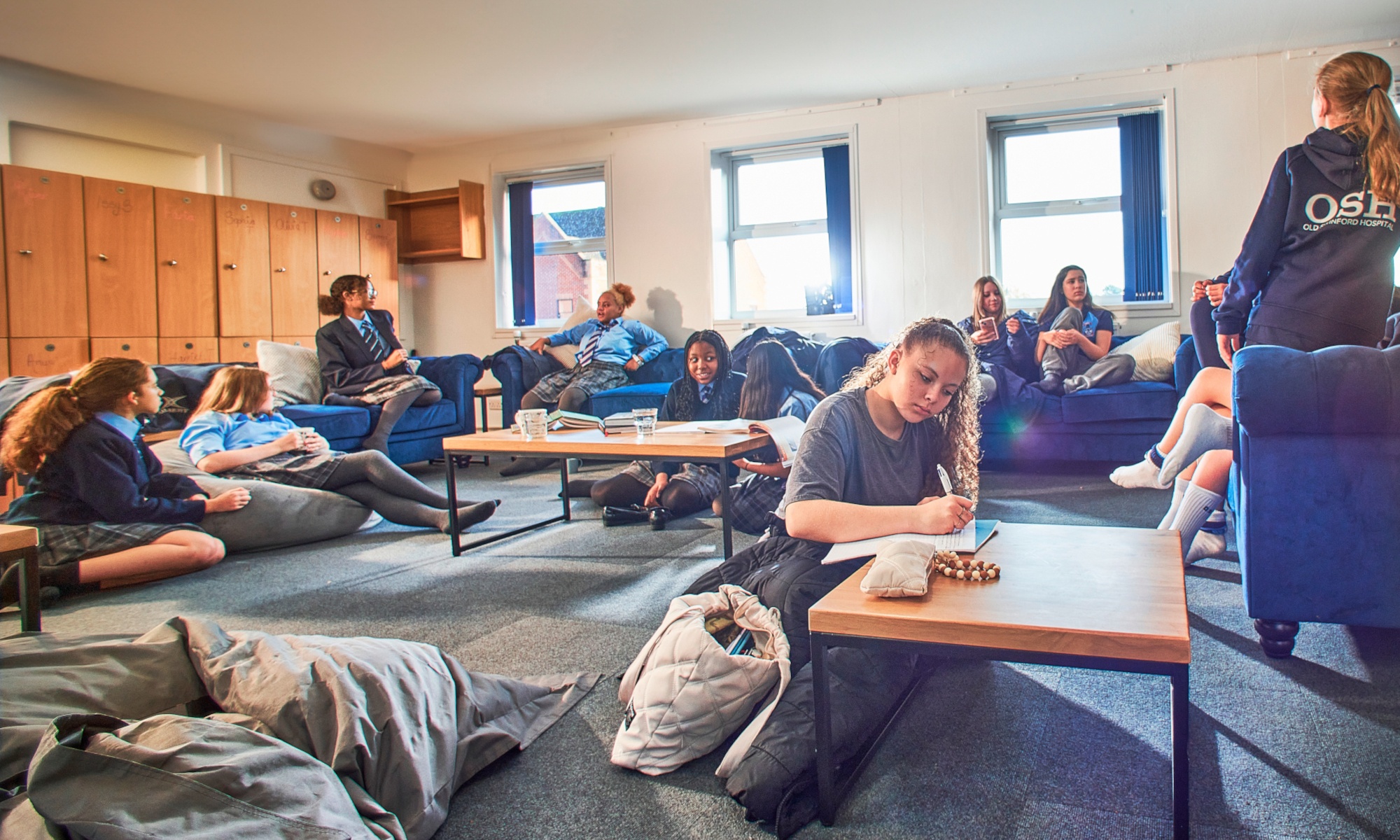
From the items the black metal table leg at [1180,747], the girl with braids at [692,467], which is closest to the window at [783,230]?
the girl with braids at [692,467]

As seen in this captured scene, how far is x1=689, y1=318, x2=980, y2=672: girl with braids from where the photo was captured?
57.4 inches

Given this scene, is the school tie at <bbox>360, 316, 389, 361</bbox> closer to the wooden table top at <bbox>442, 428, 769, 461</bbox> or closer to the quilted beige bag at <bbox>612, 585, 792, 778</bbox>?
the wooden table top at <bbox>442, 428, 769, 461</bbox>

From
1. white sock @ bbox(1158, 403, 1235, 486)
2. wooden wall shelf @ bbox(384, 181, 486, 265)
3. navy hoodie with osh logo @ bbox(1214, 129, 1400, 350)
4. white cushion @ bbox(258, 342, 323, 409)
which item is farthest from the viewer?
wooden wall shelf @ bbox(384, 181, 486, 265)

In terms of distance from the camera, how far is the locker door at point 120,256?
16.8 ft

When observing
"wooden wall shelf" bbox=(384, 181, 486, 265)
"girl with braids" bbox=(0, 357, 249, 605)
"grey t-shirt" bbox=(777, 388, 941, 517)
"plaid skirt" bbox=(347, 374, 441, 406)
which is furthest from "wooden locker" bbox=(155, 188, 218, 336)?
"grey t-shirt" bbox=(777, 388, 941, 517)

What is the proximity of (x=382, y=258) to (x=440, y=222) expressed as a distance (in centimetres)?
61

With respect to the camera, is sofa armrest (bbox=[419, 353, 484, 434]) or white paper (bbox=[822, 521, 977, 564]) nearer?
white paper (bbox=[822, 521, 977, 564])

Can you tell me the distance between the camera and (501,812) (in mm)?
1323

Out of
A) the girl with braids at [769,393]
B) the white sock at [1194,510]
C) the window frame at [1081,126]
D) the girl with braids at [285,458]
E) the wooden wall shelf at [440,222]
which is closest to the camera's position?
the white sock at [1194,510]

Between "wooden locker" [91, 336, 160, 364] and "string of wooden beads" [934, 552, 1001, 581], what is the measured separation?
17.7 ft

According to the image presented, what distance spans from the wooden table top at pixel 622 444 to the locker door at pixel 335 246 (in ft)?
12.8

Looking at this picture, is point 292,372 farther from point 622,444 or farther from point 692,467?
point 622,444

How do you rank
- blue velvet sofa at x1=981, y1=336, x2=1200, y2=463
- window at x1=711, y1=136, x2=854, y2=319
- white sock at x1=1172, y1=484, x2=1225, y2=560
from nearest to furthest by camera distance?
white sock at x1=1172, y1=484, x2=1225, y2=560 < blue velvet sofa at x1=981, y1=336, x2=1200, y2=463 < window at x1=711, y1=136, x2=854, y2=319

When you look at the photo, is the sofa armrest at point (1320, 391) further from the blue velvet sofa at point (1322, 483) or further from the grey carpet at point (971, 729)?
the grey carpet at point (971, 729)
